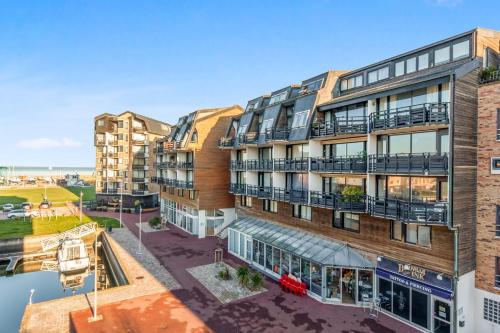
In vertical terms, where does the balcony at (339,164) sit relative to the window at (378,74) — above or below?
below

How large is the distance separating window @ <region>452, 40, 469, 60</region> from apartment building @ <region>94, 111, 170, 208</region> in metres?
59.6

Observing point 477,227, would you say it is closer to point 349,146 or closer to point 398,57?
point 349,146

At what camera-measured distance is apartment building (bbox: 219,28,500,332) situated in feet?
54.3

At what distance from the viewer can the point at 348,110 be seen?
22.9 m

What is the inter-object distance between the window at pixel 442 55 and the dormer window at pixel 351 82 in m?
6.21

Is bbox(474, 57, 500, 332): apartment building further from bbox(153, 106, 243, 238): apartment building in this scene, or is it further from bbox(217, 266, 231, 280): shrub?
bbox(153, 106, 243, 238): apartment building

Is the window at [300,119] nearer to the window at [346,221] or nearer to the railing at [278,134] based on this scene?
the railing at [278,134]

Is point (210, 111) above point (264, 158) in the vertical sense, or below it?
above

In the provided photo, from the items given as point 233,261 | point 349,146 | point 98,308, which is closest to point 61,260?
point 98,308

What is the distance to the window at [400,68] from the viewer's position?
73.6 feet

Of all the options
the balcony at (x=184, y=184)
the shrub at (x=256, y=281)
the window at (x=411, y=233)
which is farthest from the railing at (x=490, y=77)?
the balcony at (x=184, y=184)

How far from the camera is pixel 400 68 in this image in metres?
22.7

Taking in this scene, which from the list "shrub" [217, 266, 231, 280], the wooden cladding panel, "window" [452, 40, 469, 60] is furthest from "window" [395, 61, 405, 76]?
"shrub" [217, 266, 231, 280]

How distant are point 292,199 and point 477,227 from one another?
505 inches
